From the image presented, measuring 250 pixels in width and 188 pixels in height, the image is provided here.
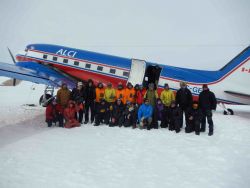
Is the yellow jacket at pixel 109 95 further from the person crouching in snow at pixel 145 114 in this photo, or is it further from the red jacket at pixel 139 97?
the person crouching in snow at pixel 145 114

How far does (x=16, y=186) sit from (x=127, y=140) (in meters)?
4.59

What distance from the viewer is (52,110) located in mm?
11383

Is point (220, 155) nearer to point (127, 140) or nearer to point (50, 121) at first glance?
point (127, 140)

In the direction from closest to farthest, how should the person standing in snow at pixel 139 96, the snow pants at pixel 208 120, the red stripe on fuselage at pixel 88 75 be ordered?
the snow pants at pixel 208 120, the person standing in snow at pixel 139 96, the red stripe on fuselage at pixel 88 75

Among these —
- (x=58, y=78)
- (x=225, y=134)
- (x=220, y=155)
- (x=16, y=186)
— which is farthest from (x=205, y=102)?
(x=58, y=78)

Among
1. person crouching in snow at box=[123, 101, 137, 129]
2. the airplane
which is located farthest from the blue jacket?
the airplane

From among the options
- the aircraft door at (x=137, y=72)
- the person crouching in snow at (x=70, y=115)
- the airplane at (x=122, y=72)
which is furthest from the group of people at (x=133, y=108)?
the aircraft door at (x=137, y=72)

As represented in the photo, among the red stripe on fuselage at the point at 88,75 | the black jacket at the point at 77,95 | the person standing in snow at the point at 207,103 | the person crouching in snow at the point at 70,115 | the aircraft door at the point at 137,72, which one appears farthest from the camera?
the red stripe on fuselage at the point at 88,75

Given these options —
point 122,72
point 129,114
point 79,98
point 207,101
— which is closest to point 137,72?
point 122,72

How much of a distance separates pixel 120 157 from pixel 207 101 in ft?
15.5

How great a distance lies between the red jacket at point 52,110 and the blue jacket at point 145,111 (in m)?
3.21

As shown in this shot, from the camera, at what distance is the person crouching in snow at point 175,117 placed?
1106 centimetres

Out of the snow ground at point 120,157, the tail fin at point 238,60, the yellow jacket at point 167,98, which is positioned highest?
the tail fin at point 238,60

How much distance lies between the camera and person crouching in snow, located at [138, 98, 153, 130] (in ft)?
37.5
